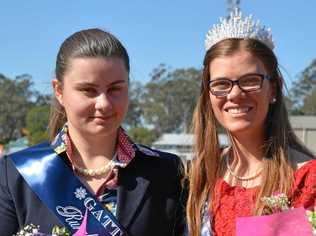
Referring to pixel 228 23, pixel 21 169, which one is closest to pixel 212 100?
pixel 228 23

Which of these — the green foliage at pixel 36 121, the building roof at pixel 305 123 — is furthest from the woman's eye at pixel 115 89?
the green foliage at pixel 36 121

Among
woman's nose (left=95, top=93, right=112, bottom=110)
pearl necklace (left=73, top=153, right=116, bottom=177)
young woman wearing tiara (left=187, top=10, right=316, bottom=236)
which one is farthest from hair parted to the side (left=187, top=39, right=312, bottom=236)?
woman's nose (left=95, top=93, right=112, bottom=110)

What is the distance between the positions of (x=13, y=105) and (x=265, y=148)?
169ft

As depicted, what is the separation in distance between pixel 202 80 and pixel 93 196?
30.7 inches

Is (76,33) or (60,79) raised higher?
(76,33)

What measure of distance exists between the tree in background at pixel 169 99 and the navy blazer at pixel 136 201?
159ft

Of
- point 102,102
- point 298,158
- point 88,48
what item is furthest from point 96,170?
point 298,158

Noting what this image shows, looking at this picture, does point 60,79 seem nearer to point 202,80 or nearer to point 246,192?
point 202,80

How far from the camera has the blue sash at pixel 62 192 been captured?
7.95 feet

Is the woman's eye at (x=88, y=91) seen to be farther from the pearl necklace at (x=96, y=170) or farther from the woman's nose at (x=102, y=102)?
the pearl necklace at (x=96, y=170)

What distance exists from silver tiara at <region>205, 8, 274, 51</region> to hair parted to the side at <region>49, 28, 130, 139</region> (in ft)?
1.61

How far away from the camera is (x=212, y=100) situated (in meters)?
2.60

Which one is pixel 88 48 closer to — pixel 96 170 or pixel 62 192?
pixel 96 170

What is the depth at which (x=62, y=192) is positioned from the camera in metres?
2.55
